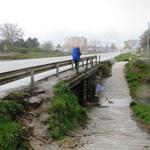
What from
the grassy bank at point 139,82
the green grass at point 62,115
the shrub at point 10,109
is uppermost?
the shrub at point 10,109

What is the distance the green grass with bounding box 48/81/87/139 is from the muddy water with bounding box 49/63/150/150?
0.35m

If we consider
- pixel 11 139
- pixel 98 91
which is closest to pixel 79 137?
pixel 11 139

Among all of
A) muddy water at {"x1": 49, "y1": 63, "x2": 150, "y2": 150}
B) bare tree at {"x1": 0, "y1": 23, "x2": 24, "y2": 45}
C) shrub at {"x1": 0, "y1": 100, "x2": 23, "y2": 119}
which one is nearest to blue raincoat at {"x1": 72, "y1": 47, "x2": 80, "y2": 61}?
muddy water at {"x1": 49, "y1": 63, "x2": 150, "y2": 150}

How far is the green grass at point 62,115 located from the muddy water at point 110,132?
351 millimetres

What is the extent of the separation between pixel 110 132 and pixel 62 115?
281 centimetres

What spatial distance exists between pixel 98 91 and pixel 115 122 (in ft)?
50.3

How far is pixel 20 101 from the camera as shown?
12117 millimetres

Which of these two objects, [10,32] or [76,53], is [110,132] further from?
[10,32]

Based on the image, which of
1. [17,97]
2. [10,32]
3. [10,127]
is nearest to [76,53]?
[17,97]

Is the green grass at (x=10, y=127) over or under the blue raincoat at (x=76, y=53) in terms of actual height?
under

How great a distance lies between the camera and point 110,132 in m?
15.1

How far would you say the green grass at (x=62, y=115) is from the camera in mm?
11713

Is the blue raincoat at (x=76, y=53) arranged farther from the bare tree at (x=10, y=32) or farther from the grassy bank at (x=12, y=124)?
the bare tree at (x=10, y=32)

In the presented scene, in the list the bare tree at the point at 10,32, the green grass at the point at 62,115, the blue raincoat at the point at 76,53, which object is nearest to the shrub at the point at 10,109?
the green grass at the point at 62,115
